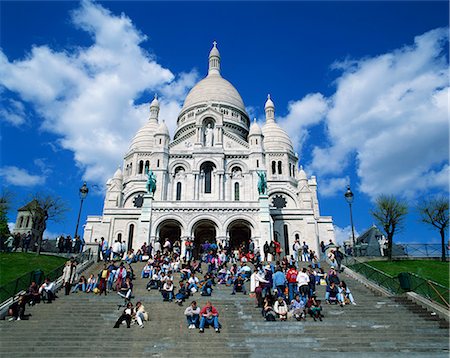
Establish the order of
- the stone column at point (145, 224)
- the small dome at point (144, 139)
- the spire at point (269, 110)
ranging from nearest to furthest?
1. the stone column at point (145, 224)
2. the small dome at point (144, 139)
3. the spire at point (269, 110)

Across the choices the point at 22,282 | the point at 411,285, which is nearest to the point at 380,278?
the point at 411,285

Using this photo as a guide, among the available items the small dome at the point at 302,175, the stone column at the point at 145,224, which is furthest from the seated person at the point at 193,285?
the small dome at the point at 302,175

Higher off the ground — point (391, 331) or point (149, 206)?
point (149, 206)

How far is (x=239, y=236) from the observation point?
37.1m

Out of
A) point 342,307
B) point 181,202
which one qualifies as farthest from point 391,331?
point 181,202

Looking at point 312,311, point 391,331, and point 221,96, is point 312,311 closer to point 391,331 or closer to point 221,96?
point 391,331

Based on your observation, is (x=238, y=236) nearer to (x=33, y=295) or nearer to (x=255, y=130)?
(x=255, y=130)

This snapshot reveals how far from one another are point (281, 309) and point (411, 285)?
6.37 meters

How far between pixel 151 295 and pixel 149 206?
16407mm

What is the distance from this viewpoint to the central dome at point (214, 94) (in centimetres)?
5425

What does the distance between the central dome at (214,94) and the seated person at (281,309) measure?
42492 mm

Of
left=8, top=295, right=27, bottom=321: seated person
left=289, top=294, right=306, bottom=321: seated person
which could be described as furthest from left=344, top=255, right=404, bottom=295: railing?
left=8, top=295, right=27, bottom=321: seated person

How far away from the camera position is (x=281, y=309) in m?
13.8

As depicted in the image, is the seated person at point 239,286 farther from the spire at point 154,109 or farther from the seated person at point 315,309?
the spire at point 154,109
